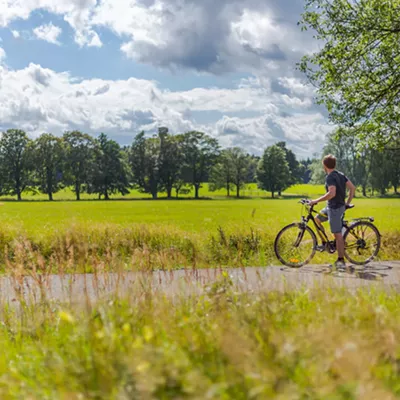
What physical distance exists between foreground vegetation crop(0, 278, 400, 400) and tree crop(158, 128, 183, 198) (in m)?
82.7

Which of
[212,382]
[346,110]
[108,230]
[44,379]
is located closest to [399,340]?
[212,382]

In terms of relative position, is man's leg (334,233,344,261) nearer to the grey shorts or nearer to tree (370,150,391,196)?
the grey shorts

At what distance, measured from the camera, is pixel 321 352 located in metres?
2.87

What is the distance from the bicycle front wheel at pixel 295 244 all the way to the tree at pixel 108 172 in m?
73.5

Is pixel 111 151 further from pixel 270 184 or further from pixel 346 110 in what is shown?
pixel 346 110

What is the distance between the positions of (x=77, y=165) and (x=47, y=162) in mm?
4590

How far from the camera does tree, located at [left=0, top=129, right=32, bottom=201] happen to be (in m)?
80.6

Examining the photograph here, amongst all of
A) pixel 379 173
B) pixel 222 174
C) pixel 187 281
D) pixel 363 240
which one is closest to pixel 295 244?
pixel 363 240

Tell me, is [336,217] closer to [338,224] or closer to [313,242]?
[338,224]

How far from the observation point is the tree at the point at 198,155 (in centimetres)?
9012

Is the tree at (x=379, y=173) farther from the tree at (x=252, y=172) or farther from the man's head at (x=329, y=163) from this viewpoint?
the man's head at (x=329, y=163)

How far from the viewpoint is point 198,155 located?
300 feet

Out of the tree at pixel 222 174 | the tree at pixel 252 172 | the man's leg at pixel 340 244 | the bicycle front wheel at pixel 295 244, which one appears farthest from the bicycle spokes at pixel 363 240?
the tree at pixel 252 172

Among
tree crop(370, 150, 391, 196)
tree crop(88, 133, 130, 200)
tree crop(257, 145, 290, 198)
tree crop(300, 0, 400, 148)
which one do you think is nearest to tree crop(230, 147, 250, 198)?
tree crop(257, 145, 290, 198)
